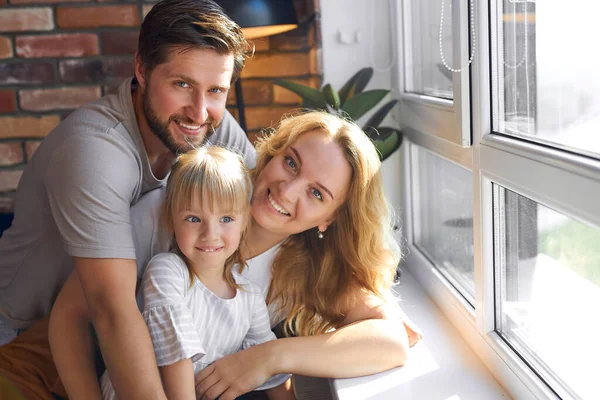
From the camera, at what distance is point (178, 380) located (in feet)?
4.03

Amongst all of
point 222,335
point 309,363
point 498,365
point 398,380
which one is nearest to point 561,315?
point 498,365

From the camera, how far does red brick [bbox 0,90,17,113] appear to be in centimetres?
226

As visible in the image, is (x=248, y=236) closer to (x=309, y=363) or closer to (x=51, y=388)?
(x=309, y=363)

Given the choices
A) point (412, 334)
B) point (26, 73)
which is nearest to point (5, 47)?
point (26, 73)

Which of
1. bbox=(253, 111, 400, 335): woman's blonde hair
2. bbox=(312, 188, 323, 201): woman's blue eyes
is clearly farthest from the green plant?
bbox=(312, 188, 323, 201): woman's blue eyes

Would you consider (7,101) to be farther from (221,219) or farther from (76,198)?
(221,219)

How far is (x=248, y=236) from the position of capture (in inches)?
59.6

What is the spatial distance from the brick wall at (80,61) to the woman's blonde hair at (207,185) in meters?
0.92

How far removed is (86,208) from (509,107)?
835mm

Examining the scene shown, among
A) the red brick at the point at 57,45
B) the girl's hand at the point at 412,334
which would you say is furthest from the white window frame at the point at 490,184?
the red brick at the point at 57,45

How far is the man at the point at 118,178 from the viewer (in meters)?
1.23

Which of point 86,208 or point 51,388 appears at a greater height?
point 86,208

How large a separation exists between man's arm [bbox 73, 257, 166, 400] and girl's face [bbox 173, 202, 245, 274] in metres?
0.11

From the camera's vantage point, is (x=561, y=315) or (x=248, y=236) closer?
(x=561, y=315)
